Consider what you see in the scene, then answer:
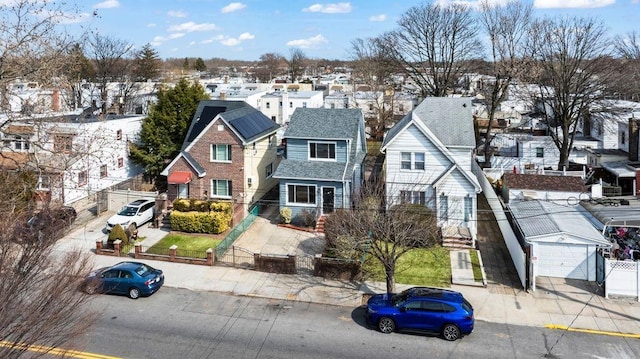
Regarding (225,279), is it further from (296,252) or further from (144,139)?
(144,139)

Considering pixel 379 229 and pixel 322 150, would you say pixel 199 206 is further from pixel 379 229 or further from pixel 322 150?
pixel 379 229

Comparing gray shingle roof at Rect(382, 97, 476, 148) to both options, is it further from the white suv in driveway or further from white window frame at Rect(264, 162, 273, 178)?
the white suv in driveway

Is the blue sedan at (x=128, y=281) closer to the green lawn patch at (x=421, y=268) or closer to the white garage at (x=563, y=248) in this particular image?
the green lawn patch at (x=421, y=268)

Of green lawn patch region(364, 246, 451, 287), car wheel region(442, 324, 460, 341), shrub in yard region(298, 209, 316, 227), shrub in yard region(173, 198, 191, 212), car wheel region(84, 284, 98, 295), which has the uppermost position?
shrub in yard region(173, 198, 191, 212)

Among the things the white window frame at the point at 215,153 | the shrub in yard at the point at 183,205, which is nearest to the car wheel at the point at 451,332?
the shrub in yard at the point at 183,205

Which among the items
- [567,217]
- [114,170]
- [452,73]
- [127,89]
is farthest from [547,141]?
[127,89]

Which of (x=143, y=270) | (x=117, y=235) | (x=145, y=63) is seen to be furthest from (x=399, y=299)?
(x=145, y=63)

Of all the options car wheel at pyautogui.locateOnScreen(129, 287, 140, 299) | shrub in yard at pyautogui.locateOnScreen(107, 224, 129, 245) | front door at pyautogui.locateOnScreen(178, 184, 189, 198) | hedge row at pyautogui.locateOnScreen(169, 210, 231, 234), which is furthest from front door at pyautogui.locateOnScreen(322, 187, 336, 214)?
car wheel at pyautogui.locateOnScreen(129, 287, 140, 299)
